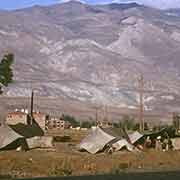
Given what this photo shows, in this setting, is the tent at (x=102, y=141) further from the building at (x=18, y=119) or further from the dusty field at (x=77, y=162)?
the building at (x=18, y=119)

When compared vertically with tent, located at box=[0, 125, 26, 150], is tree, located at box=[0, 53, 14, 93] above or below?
above

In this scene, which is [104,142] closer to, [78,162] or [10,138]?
[10,138]

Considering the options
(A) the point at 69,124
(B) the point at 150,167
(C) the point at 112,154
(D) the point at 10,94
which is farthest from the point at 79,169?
(D) the point at 10,94

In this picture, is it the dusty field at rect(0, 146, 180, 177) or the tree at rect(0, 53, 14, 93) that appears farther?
the tree at rect(0, 53, 14, 93)

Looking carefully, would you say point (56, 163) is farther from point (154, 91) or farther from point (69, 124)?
point (154, 91)

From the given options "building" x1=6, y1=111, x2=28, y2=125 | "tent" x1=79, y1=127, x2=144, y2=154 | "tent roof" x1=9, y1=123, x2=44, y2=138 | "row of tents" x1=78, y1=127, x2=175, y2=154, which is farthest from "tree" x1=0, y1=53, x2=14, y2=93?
"building" x1=6, y1=111, x2=28, y2=125

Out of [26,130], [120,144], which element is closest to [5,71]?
[26,130]

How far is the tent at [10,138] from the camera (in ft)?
155

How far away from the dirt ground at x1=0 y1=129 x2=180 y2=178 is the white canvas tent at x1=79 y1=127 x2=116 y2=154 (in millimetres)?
1051

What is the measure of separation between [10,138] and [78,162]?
32.1 feet

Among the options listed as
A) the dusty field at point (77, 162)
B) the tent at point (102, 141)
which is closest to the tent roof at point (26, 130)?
the dusty field at point (77, 162)

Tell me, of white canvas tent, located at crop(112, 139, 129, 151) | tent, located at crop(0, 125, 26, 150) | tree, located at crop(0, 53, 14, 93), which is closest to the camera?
tent, located at crop(0, 125, 26, 150)

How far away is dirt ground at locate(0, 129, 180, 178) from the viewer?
112ft

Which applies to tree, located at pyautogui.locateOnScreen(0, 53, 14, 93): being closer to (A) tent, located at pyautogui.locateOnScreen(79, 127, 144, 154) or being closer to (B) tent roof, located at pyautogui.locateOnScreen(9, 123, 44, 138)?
(B) tent roof, located at pyautogui.locateOnScreen(9, 123, 44, 138)
